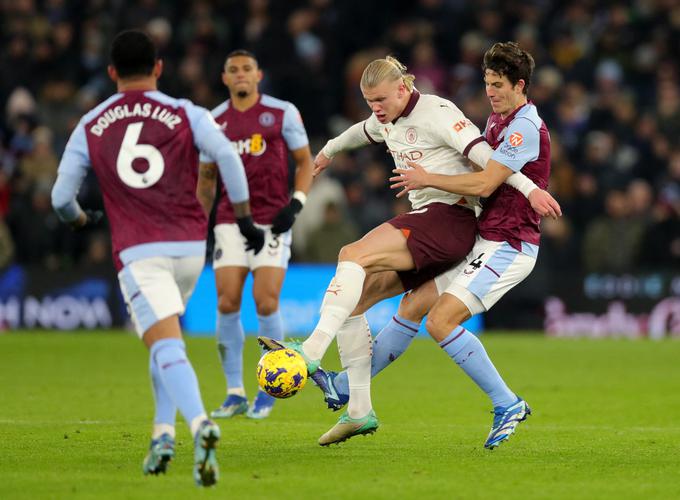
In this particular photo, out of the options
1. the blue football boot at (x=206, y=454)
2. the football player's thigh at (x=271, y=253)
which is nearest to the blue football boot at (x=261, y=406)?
the football player's thigh at (x=271, y=253)

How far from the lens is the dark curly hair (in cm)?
808

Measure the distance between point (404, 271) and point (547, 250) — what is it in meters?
11.4

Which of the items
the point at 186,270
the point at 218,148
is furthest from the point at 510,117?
the point at 186,270

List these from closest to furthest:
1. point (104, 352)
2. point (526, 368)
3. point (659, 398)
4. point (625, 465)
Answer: point (625, 465)
point (659, 398)
point (526, 368)
point (104, 352)

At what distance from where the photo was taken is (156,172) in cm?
685

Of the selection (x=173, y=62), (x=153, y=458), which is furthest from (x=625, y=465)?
(x=173, y=62)

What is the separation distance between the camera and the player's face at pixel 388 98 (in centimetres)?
816

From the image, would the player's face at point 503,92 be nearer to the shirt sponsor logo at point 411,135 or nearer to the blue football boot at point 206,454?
the shirt sponsor logo at point 411,135

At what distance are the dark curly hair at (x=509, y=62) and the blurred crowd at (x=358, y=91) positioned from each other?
1023 centimetres

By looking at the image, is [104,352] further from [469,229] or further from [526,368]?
[469,229]

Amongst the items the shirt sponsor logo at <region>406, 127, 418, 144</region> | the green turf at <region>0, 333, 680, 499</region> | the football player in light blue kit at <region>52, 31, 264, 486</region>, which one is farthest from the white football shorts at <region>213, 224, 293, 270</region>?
the football player in light blue kit at <region>52, 31, 264, 486</region>

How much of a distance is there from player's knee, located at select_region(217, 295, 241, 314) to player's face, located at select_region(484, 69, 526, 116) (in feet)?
10.2

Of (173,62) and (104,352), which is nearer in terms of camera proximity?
(104,352)

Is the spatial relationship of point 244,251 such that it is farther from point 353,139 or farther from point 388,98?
point 388,98
